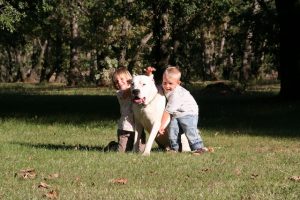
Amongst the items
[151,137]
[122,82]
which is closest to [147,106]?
[151,137]

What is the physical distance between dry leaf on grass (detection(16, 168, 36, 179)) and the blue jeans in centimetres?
294

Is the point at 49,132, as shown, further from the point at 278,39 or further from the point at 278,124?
the point at 278,39

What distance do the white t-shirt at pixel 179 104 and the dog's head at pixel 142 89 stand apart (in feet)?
2.06

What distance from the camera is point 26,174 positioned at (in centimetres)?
855

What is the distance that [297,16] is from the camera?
25531 mm

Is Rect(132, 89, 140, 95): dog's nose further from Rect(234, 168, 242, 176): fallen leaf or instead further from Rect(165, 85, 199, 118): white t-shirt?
Rect(234, 168, 242, 176): fallen leaf

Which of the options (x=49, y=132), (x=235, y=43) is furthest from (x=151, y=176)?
(x=235, y=43)

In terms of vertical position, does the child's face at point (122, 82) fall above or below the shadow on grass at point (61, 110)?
above

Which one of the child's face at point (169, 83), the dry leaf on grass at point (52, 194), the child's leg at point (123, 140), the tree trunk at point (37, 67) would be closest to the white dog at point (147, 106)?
the child's face at point (169, 83)

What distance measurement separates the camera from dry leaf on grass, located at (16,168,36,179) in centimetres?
842

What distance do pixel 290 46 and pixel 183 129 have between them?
51.7 ft

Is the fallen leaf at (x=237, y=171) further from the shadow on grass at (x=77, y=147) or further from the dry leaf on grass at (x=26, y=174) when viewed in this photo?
the shadow on grass at (x=77, y=147)

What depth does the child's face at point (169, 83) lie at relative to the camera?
1107 cm

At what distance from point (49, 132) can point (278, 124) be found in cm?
677
